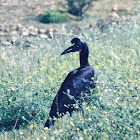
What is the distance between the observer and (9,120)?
500 centimetres

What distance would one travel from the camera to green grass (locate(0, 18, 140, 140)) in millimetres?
4109

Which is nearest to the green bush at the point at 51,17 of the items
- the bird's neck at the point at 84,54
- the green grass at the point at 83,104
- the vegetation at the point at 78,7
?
the vegetation at the point at 78,7

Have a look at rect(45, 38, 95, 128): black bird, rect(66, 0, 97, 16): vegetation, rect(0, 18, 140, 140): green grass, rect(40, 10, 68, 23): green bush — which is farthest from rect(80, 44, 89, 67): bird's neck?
rect(66, 0, 97, 16): vegetation

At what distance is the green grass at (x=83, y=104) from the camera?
4.11 meters

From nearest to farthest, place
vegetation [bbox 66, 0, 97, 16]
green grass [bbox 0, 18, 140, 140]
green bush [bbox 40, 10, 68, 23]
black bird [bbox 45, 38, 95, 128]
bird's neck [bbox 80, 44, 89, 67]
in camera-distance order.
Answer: green grass [bbox 0, 18, 140, 140] → black bird [bbox 45, 38, 95, 128] → bird's neck [bbox 80, 44, 89, 67] → green bush [bbox 40, 10, 68, 23] → vegetation [bbox 66, 0, 97, 16]

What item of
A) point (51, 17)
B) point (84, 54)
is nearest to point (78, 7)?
point (51, 17)

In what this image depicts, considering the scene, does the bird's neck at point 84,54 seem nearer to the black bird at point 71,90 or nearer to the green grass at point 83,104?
the black bird at point 71,90

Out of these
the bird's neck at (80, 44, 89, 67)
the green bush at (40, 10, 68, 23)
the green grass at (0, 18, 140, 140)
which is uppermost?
the green bush at (40, 10, 68, 23)

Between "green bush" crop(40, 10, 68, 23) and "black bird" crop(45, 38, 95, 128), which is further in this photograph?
"green bush" crop(40, 10, 68, 23)

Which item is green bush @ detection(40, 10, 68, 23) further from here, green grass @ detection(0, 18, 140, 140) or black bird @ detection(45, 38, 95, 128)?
black bird @ detection(45, 38, 95, 128)

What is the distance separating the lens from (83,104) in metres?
4.25

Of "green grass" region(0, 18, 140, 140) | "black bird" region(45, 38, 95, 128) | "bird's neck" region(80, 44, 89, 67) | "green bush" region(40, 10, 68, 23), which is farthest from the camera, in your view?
"green bush" region(40, 10, 68, 23)

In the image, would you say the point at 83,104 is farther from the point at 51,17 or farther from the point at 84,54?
Answer: the point at 51,17

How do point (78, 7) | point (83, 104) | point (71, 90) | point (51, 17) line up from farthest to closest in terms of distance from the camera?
1. point (78, 7)
2. point (51, 17)
3. point (71, 90)
4. point (83, 104)
